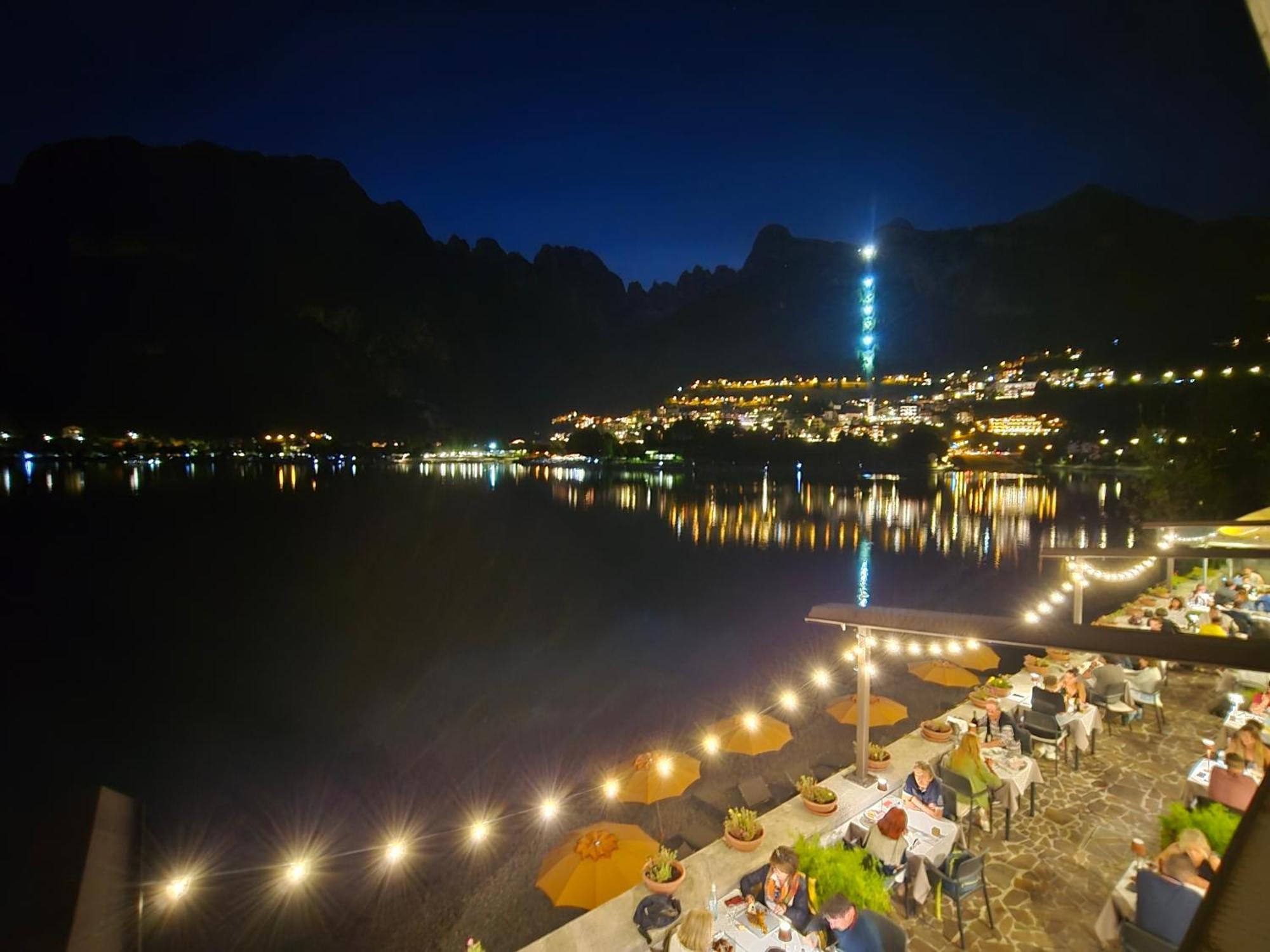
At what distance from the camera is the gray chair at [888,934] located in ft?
17.0

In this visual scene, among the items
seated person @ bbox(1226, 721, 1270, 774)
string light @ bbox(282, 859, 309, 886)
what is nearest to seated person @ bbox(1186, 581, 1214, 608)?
seated person @ bbox(1226, 721, 1270, 774)

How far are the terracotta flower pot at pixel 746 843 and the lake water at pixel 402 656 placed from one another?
347 centimetres

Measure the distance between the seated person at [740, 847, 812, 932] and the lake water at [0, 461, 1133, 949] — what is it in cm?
458

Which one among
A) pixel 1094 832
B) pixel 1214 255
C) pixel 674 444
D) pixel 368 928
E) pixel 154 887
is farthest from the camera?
pixel 1214 255

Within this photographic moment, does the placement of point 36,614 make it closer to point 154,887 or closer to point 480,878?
point 154,887

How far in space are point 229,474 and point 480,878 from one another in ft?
392

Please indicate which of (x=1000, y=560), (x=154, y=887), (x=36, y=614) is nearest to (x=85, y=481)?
(x=36, y=614)

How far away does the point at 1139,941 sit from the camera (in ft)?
16.5

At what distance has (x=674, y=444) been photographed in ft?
504

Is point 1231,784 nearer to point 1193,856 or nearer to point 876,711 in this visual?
point 1193,856

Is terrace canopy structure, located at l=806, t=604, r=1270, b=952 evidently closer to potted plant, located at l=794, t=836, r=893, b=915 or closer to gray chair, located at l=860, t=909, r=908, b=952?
potted plant, located at l=794, t=836, r=893, b=915

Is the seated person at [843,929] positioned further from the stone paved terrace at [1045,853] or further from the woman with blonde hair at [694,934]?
the stone paved terrace at [1045,853]

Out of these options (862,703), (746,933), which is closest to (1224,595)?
(862,703)

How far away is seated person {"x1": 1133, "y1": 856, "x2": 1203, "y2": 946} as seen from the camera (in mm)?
4895
